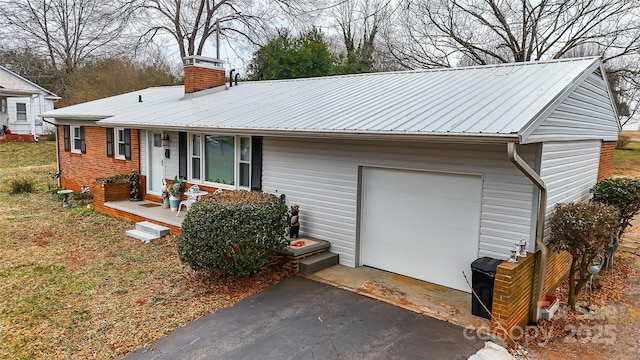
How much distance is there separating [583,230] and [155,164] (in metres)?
10.2

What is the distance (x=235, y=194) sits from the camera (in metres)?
7.18

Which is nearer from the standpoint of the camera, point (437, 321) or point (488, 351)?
point (488, 351)

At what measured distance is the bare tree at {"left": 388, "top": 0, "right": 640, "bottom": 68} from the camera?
1750 cm

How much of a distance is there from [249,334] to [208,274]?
82.9 inches

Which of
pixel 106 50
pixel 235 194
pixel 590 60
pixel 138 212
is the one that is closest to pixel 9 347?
pixel 235 194

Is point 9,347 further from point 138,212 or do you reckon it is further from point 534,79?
point 534,79

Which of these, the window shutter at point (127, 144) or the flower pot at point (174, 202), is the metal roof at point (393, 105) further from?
the flower pot at point (174, 202)

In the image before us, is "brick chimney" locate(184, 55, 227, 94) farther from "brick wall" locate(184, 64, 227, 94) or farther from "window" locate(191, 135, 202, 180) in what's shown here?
"window" locate(191, 135, 202, 180)

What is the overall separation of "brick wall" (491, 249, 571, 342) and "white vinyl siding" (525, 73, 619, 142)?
58.9 inches

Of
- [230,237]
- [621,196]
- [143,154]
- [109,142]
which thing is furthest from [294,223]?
[109,142]

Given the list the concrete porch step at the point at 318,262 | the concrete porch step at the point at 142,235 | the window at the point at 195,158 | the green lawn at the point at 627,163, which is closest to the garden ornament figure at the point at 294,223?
the concrete porch step at the point at 318,262

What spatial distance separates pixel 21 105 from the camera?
26578 millimetres

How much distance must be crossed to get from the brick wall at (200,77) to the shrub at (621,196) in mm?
10674

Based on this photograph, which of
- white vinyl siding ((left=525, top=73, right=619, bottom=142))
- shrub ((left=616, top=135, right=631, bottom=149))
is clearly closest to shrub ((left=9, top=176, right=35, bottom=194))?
white vinyl siding ((left=525, top=73, right=619, bottom=142))
